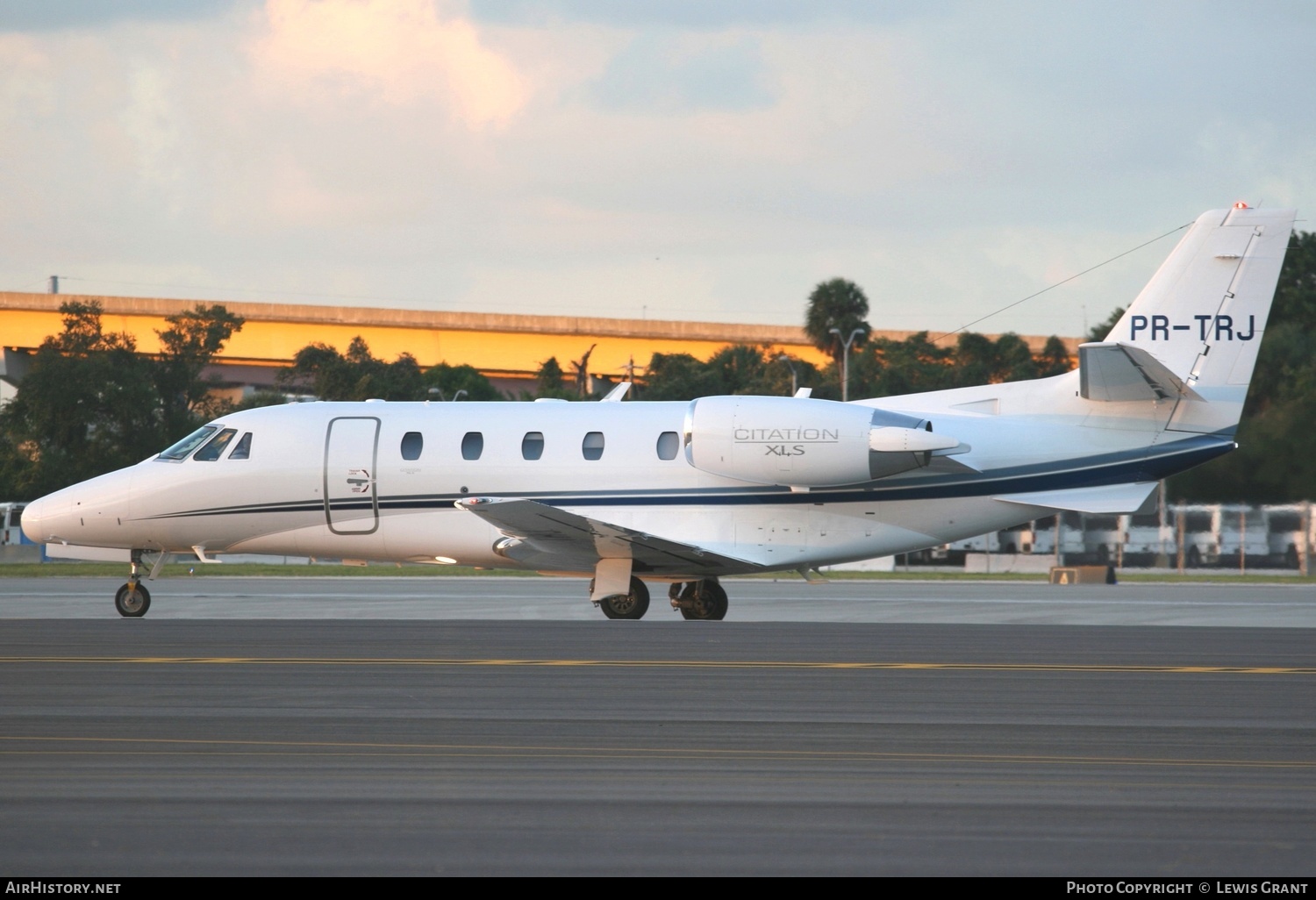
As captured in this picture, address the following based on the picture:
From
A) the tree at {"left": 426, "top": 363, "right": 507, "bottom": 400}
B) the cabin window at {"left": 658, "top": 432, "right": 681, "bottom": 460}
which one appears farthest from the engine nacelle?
the tree at {"left": 426, "top": 363, "right": 507, "bottom": 400}

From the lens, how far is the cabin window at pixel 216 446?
2048 centimetres

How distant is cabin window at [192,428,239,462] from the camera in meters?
20.5

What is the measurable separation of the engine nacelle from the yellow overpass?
40.4 metres

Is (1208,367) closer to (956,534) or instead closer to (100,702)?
(956,534)

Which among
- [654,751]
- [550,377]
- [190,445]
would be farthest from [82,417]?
[654,751]

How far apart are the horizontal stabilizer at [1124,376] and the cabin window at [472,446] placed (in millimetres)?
8029

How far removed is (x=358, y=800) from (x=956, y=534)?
13.5 m

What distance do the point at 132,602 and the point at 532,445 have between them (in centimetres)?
574

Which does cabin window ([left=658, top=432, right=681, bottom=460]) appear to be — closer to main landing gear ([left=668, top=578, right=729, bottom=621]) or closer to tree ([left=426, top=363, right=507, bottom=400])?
main landing gear ([left=668, top=578, right=729, bottom=621])

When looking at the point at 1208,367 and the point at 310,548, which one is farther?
the point at 310,548

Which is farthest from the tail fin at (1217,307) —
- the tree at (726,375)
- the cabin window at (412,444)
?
the tree at (726,375)

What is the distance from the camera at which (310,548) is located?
66.5 ft

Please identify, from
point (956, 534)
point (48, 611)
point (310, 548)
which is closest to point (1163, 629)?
point (956, 534)

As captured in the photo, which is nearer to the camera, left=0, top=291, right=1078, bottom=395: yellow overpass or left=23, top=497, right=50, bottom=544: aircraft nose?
left=23, top=497, right=50, bottom=544: aircraft nose
